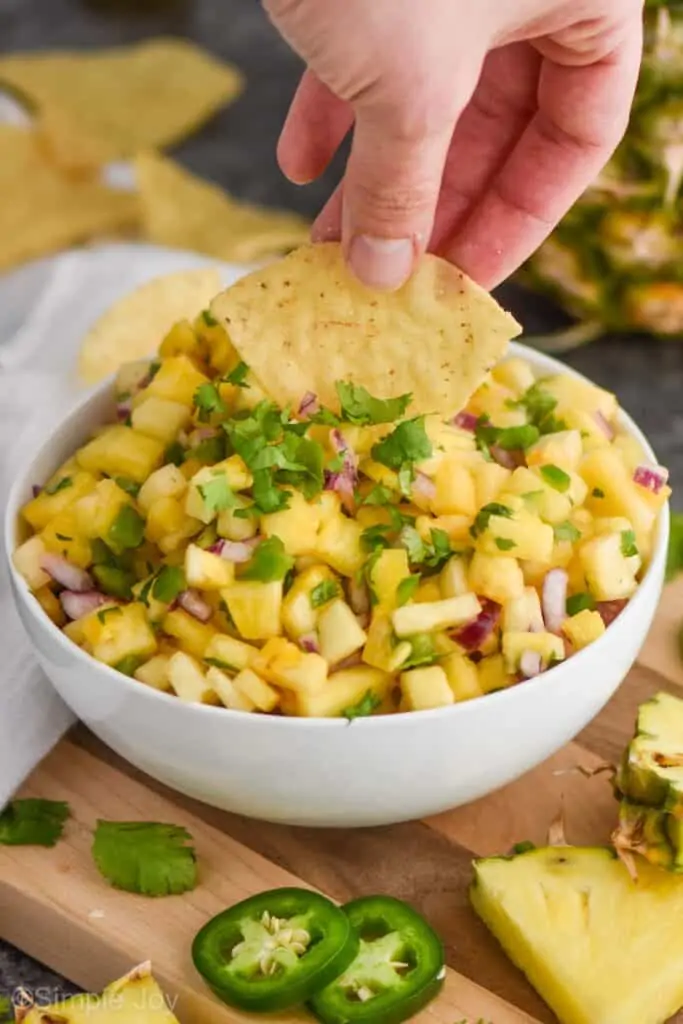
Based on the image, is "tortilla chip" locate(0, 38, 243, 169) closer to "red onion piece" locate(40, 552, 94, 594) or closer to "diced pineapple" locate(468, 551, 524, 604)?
"red onion piece" locate(40, 552, 94, 594)

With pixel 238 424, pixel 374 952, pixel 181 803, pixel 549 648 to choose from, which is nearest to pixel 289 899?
pixel 374 952

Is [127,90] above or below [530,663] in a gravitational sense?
below

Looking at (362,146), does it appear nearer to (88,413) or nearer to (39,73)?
(88,413)

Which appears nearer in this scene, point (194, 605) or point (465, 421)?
point (194, 605)

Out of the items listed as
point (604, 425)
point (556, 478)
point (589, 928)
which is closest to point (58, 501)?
point (556, 478)

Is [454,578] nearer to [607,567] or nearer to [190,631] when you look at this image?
[607,567]
